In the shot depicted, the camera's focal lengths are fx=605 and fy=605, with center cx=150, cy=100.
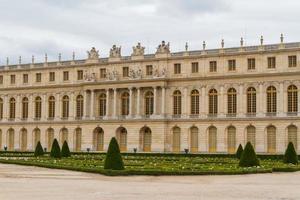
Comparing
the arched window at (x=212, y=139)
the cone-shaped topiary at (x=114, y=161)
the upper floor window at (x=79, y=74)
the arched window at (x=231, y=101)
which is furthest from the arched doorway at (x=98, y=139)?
the cone-shaped topiary at (x=114, y=161)

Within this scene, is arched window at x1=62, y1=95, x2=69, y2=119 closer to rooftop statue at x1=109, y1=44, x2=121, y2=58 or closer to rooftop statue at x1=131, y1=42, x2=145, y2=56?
rooftop statue at x1=109, y1=44, x2=121, y2=58

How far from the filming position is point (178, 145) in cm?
6544

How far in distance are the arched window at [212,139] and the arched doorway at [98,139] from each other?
43.0 feet

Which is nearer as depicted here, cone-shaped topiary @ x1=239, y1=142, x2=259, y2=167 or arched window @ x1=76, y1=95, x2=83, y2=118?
cone-shaped topiary @ x1=239, y1=142, x2=259, y2=167

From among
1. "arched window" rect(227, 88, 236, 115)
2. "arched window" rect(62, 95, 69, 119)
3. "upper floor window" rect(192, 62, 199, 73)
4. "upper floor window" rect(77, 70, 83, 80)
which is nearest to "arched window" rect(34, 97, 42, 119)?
"arched window" rect(62, 95, 69, 119)

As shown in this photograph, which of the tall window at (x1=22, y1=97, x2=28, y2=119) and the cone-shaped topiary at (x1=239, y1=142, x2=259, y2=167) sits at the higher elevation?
the tall window at (x1=22, y1=97, x2=28, y2=119)

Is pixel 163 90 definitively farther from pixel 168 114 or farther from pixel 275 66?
pixel 275 66

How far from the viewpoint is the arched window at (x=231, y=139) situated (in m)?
62.0

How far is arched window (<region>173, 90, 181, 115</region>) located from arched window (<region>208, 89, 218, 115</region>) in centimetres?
359

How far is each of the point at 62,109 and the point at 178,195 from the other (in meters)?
53.5

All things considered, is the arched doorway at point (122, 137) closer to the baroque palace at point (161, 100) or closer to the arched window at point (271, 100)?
the baroque palace at point (161, 100)

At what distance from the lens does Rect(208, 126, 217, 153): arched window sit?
6316 centimetres

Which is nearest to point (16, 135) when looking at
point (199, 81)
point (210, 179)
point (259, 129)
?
point (199, 81)

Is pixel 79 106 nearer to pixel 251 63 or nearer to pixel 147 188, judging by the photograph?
pixel 251 63
